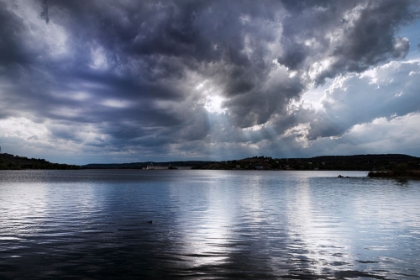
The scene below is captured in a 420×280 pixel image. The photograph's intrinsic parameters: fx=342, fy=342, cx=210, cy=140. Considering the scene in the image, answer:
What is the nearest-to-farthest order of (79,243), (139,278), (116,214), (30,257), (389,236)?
(139,278), (30,257), (79,243), (389,236), (116,214)

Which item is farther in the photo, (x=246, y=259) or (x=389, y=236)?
(x=389, y=236)

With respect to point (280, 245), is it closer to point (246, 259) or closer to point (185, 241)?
point (246, 259)

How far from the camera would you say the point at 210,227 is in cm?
3781

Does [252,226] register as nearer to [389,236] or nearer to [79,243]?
[389,236]

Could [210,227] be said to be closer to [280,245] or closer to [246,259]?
[280,245]

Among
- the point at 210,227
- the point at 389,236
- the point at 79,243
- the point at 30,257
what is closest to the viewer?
the point at 30,257

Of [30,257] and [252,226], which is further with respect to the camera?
[252,226]

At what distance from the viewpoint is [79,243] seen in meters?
28.7

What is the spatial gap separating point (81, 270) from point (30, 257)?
5598mm

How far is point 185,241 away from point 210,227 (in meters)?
8.21

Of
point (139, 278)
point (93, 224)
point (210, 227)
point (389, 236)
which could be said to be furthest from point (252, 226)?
point (139, 278)

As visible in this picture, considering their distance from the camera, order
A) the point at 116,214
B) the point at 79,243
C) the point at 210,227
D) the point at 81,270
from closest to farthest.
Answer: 1. the point at 81,270
2. the point at 79,243
3. the point at 210,227
4. the point at 116,214

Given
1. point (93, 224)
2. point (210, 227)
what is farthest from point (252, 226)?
point (93, 224)

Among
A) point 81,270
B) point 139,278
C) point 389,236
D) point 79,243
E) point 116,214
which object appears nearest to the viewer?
point 139,278
